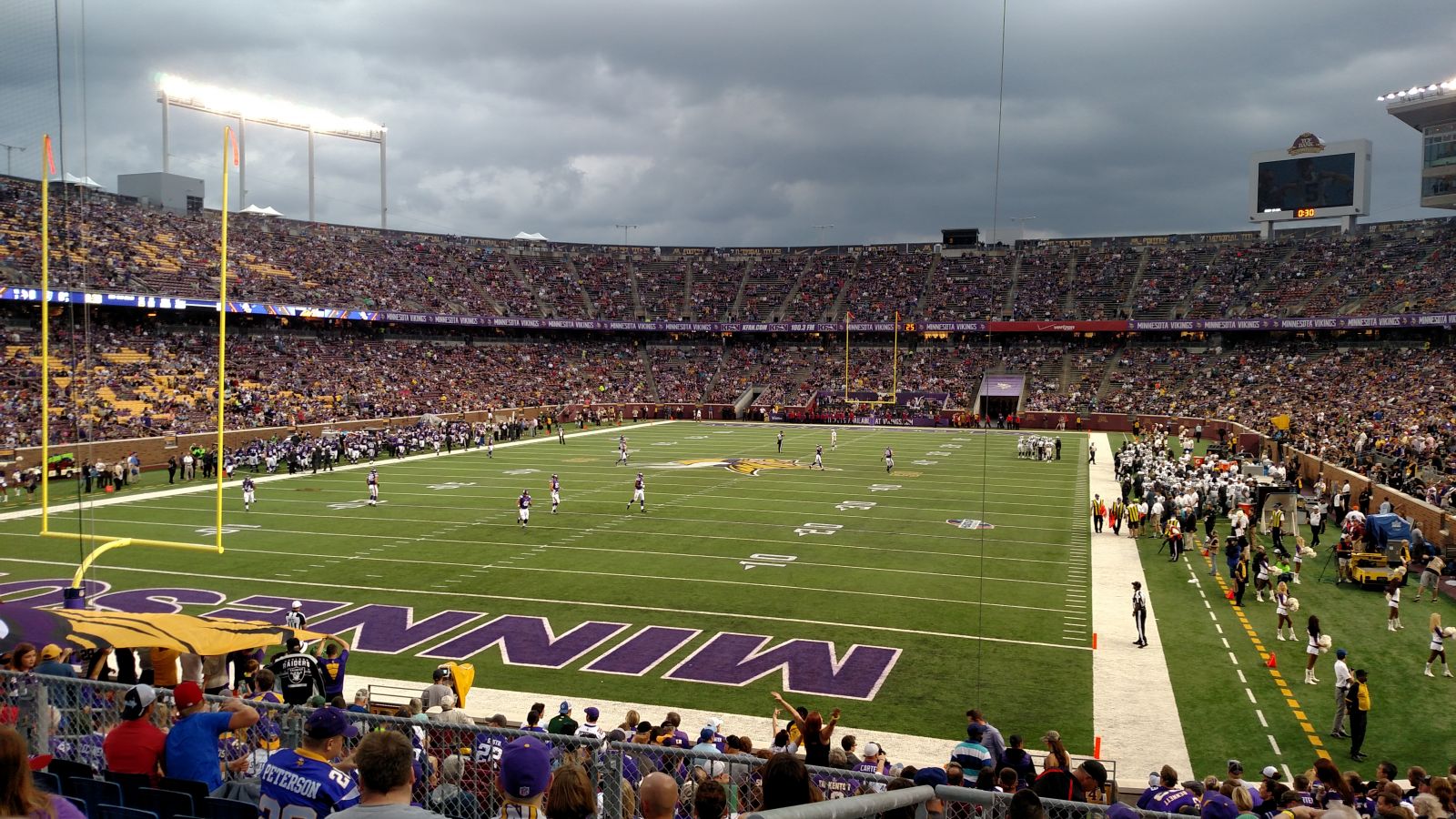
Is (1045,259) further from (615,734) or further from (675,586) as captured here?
(615,734)

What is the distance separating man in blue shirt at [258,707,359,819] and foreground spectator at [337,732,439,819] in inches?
43.6

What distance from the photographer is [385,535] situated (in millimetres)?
23703

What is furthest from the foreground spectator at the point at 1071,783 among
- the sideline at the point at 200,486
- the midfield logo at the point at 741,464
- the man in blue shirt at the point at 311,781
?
the midfield logo at the point at 741,464

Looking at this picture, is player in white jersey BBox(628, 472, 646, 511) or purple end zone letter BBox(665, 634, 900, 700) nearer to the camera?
purple end zone letter BBox(665, 634, 900, 700)

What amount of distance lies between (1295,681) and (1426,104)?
174 feet

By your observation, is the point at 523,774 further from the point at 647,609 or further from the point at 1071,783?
the point at 647,609

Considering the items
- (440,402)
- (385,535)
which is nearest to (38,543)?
(385,535)

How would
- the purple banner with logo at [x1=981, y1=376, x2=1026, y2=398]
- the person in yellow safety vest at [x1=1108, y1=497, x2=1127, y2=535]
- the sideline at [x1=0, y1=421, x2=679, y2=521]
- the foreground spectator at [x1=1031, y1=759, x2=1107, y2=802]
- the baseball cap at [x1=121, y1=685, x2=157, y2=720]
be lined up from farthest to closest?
the purple banner with logo at [x1=981, y1=376, x2=1026, y2=398] → the sideline at [x1=0, y1=421, x2=679, y2=521] → the person in yellow safety vest at [x1=1108, y1=497, x2=1127, y2=535] → the foreground spectator at [x1=1031, y1=759, x2=1107, y2=802] → the baseball cap at [x1=121, y1=685, x2=157, y2=720]

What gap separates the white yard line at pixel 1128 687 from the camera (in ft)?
37.3

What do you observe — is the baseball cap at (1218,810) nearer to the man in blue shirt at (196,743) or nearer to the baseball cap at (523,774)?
the baseball cap at (523,774)

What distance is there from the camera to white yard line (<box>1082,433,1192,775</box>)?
37.3ft

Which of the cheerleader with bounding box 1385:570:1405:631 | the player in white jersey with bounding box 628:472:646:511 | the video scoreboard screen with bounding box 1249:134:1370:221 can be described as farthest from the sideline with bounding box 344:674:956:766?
the video scoreboard screen with bounding box 1249:134:1370:221

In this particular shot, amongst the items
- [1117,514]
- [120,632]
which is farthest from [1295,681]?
[120,632]

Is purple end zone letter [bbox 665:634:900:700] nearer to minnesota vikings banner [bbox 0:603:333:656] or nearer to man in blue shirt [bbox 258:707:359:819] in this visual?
minnesota vikings banner [bbox 0:603:333:656]
